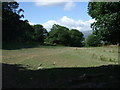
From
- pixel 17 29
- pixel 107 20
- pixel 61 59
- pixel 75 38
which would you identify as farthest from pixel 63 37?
pixel 107 20

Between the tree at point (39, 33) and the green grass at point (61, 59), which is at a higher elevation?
the tree at point (39, 33)

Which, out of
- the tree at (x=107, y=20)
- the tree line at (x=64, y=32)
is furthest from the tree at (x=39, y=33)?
the tree at (x=107, y=20)

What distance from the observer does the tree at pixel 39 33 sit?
69.5 meters

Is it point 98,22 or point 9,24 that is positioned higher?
point 9,24

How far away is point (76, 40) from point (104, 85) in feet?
225

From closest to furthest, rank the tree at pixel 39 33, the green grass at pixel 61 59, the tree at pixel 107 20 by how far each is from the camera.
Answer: the tree at pixel 107 20 → the green grass at pixel 61 59 → the tree at pixel 39 33

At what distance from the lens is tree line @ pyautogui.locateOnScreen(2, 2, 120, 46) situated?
31.7 ft

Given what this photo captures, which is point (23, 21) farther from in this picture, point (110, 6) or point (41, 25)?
point (110, 6)

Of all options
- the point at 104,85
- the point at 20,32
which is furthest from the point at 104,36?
the point at 20,32

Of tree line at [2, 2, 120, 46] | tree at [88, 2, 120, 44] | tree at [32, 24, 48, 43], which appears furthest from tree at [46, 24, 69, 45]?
tree at [88, 2, 120, 44]

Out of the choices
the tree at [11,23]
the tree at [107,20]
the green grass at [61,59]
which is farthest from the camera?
the tree at [11,23]

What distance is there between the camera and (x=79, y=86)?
6.11 meters

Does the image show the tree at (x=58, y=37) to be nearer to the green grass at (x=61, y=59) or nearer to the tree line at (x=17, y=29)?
the tree line at (x=17, y=29)

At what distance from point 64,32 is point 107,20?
61386 millimetres
